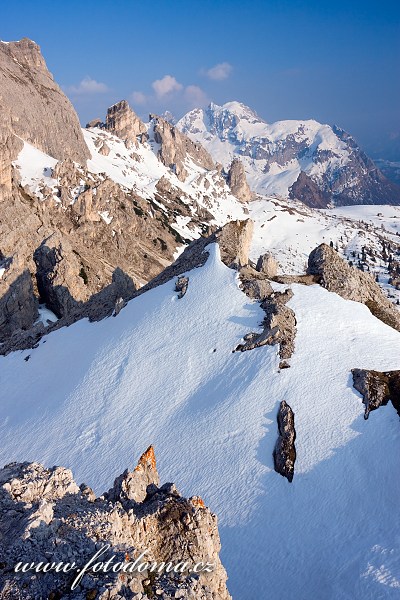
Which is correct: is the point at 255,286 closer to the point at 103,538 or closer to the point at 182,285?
the point at 182,285

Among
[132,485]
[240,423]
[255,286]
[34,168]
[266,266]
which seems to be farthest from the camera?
[34,168]

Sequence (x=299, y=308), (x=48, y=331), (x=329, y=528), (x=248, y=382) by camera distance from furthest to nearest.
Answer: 1. (x=48, y=331)
2. (x=299, y=308)
3. (x=248, y=382)
4. (x=329, y=528)

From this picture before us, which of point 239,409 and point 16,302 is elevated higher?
point 16,302

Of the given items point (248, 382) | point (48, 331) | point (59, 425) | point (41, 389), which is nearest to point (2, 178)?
point (48, 331)

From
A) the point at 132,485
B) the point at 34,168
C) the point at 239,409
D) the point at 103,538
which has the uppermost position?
the point at 34,168

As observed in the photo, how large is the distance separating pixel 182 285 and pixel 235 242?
9.48 meters

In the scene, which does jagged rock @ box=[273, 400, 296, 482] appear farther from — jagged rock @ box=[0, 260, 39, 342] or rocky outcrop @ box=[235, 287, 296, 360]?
jagged rock @ box=[0, 260, 39, 342]

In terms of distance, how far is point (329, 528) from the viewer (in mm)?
20359

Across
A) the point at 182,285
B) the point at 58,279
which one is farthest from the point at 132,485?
the point at 58,279

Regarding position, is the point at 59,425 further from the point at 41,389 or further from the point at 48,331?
the point at 48,331

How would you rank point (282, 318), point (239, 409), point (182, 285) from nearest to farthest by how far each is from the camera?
point (239, 409) < point (282, 318) < point (182, 285)

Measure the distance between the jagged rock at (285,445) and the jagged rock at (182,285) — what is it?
1495 cm

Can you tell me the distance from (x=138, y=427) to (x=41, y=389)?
12927 millimetres

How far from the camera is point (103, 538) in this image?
444 inches
